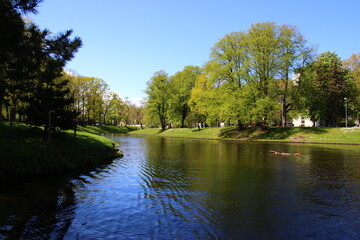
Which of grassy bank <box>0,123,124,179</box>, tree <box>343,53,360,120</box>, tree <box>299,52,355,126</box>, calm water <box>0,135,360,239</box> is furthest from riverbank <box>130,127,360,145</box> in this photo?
grassy bank <box>0,123,124,179</box>

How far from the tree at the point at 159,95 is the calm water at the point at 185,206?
6182cm

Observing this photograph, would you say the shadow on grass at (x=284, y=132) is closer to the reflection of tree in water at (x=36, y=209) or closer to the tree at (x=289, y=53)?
the tree at (x=289, y=53)

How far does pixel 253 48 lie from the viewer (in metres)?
Result: 51.7

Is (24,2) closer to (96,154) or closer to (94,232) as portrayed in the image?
(94,232)

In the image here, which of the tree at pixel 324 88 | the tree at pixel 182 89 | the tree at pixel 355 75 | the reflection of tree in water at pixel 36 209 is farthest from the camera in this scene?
the tree at pixel 182 89

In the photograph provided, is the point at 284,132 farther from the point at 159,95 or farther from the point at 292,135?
the point at 159,95

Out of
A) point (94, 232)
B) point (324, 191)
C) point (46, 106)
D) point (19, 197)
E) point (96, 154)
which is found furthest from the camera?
point (96, 154)

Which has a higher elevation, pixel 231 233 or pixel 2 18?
pixel 2 18

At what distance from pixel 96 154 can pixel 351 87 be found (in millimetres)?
53546

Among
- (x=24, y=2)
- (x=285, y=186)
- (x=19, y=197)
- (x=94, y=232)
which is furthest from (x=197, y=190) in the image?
(x=24, y=2)

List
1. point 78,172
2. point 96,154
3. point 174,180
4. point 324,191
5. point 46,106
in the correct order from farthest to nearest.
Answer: point 96,154
point 46,106
point 78,172
point 174,180
point 324,191

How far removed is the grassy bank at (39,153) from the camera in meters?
15.1

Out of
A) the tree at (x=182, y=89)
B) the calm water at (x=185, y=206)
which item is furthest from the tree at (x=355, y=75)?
the calm water at (x=185, y=206)

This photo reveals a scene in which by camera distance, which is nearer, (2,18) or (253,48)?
(2,18)
